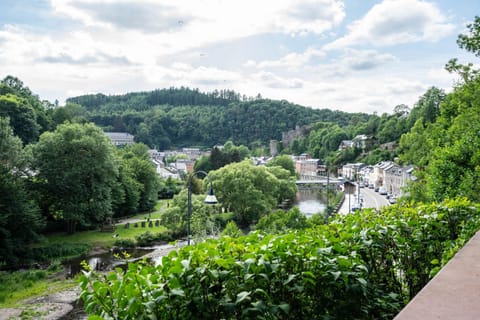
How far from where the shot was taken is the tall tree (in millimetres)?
31797

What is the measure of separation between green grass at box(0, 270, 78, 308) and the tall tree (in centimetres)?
886

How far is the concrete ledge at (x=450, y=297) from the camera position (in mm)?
2016

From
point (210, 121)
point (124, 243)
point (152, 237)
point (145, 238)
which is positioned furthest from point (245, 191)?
point (210, 121)

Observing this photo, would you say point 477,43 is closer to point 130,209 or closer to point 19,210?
point 19,210

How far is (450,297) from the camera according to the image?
2.29m

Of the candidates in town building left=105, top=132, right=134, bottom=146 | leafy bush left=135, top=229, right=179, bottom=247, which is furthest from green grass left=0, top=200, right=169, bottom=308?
town building left=105, top=132, right=134, bottom=146

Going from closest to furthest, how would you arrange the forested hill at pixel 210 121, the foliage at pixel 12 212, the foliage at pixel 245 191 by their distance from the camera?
the foliage at pixel 12 212, the foliage at pixel 245 191, the forested hill at pixel 210 121

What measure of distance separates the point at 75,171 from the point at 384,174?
189 feet

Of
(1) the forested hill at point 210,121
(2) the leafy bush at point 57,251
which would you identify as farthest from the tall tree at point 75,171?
(1) the forested hill at point 210,121

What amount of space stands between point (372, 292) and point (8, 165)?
98.3ft

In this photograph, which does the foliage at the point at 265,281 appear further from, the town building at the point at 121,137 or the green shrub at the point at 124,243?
the town building at the point at 121,137

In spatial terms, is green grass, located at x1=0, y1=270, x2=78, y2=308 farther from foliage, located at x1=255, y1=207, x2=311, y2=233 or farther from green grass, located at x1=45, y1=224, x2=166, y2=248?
foliage, located at x1=255, y1=207, x2=311, y2=233

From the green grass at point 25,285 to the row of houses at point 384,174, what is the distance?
42.8 m

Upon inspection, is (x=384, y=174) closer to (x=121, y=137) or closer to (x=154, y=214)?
(x=154, y=214)
